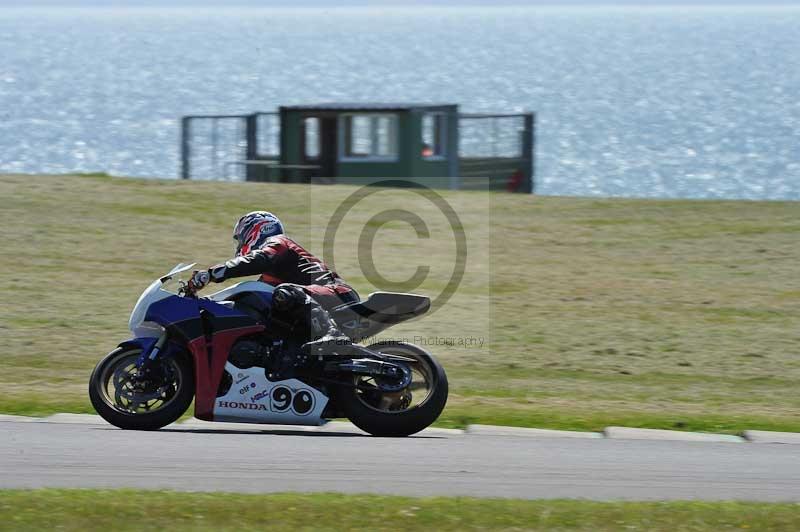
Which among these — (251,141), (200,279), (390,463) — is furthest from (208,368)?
(251,141)

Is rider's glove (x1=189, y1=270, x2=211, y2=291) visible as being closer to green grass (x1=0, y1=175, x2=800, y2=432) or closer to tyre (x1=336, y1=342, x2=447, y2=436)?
tyre (x1=336, y1=342, x2=447, y2=436)

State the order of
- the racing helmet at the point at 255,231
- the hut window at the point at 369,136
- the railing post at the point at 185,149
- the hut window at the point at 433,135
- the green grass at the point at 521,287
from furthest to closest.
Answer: the railing post at the point at 185,149 → the hut window at the point at 433,135 → the hut window at the point at 369,136 → the green grass at the point at 521,287 → the racing helmet at the point at 255,231

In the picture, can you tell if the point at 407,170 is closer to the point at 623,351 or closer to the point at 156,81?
the point at 623,351

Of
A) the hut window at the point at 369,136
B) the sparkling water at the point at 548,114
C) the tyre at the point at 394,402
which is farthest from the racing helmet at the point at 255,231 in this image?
the sparkling water at the point at 548,114

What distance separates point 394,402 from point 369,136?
23690mm

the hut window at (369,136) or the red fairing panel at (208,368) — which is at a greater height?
the hut window at (369,136)

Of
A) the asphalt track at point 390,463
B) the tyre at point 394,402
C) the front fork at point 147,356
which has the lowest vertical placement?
the asphalt track at point 390,463

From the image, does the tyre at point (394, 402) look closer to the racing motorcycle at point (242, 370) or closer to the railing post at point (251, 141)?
the racing motorcycle at point (242, 370)

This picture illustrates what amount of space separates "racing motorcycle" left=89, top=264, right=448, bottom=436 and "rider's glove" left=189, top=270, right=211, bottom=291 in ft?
0.25

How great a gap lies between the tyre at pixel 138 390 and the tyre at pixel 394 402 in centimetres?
119

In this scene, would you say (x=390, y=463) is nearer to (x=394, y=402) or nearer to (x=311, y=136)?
(x=394, y=402)

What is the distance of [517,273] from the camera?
71.4 feet

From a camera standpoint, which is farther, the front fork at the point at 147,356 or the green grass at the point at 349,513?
the front fork at the point at 147,356

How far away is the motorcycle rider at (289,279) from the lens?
10500 millimetres
